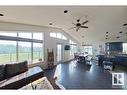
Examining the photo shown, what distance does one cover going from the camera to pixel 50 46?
353 inches

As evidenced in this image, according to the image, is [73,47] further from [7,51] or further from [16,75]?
[16,75]

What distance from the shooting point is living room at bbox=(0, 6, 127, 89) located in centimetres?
415

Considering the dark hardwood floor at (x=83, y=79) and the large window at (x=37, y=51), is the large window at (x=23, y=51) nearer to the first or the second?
the large window at (x=37, y=51)

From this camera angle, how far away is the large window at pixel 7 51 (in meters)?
5.21

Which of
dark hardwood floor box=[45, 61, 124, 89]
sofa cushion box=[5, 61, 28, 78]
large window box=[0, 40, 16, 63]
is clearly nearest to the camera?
sofa cushion box=[5, 61, 28, 78]

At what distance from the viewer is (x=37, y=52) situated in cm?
819

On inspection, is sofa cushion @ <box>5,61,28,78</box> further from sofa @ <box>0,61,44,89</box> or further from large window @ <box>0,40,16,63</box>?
large window @ <box>0,40,16,63</box>

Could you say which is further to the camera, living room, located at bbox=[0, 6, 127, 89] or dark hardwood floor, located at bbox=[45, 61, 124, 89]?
dark hardwood floor, located at bbox=[45, 61, 124, 89]

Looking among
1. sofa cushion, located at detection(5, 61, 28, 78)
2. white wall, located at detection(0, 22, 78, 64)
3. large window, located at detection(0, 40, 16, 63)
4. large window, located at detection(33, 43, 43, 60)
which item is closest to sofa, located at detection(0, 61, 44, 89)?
sofa cushion, located at detection(5, 61, 28, 78)

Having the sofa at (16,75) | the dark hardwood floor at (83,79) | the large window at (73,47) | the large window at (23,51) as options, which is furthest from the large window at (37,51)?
the large window at (73,47)

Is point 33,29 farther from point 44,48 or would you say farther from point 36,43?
point 44,48

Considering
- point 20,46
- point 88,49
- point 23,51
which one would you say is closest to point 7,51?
point 20,46

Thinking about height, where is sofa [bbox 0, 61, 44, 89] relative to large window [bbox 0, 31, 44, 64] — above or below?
below
